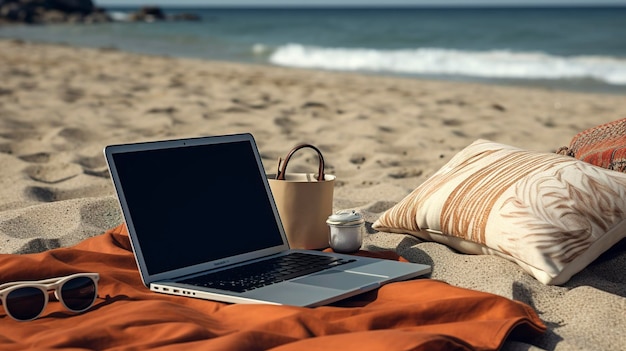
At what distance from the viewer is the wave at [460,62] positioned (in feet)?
48.3

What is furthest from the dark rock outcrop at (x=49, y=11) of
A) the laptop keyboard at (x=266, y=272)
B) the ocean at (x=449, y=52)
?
the laptop keyboard at (x=266, y=272)

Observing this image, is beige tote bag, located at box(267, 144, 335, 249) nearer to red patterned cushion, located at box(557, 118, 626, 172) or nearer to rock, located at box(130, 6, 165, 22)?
red patterned cushion, located at box(557, 118, 626, 172)

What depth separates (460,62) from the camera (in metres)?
16.9

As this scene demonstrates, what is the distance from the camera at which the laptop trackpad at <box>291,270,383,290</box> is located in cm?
238

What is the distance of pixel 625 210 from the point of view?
2.66 m

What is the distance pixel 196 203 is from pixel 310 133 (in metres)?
3.38

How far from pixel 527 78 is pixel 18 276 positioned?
1269 centimetres

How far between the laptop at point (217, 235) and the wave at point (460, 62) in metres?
11.8

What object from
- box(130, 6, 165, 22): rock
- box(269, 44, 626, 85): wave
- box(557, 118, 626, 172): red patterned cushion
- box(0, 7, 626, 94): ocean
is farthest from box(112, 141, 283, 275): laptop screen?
box(130, 6, 165, 22): rock

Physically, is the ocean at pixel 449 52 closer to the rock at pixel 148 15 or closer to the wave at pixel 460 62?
the wave at pixel 460 62

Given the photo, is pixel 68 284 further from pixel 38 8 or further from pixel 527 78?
pixel 38 8

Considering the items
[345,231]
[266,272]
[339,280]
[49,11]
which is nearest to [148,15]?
[49,11]

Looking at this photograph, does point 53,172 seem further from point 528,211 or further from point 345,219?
point 528,211

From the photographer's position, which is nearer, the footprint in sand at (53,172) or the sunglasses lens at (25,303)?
the sunglasses lens at (25,303)
